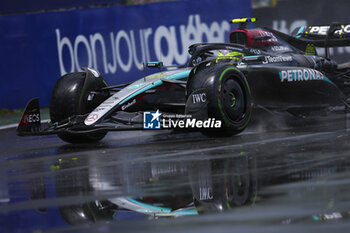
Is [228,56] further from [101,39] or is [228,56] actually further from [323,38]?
[101,39]

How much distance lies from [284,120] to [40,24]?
22.0ft

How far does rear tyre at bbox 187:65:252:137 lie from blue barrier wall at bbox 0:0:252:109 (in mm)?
6713

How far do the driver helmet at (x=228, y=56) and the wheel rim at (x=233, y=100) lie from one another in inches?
35.4

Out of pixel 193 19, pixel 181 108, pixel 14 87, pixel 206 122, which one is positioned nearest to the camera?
pixel 206 122

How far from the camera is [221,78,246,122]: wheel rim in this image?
895cm

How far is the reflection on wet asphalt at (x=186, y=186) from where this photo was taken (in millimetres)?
4438

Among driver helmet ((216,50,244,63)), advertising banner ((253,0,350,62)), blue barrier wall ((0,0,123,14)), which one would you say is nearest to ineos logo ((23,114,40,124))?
driver helmet ((216,50,244,63))

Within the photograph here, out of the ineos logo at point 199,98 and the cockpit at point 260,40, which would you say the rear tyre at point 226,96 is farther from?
the cockpit at point 260,40

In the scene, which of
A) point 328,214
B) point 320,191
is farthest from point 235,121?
point 328,214

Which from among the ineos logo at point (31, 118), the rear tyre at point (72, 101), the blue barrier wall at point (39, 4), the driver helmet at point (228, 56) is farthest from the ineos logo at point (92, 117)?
the blue barrier wall at point (39, 4)

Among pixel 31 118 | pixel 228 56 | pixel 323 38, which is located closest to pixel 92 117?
pixel 31 118

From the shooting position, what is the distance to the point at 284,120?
428 inches

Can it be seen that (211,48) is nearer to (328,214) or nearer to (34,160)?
(34,160)

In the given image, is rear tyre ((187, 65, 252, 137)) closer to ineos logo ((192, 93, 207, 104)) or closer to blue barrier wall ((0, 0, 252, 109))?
ineos logo ((192, 93, 207, 104))
